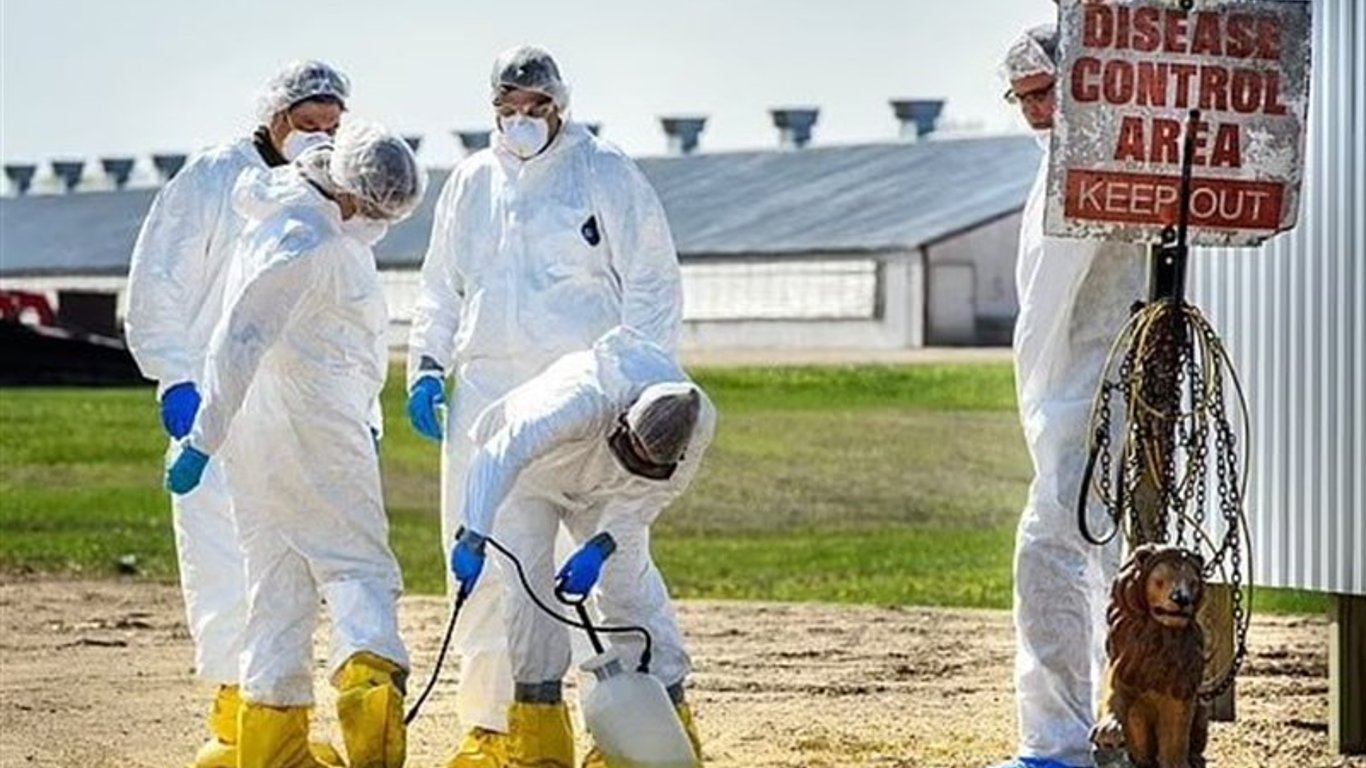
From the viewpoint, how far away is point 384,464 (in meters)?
29.9

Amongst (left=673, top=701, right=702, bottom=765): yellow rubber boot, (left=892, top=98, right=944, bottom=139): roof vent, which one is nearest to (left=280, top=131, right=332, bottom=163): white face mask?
(left=673, top=701, right=702, bottom=765): yellow rubber boot

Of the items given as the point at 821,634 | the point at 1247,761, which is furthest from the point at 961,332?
the point at 1247,761

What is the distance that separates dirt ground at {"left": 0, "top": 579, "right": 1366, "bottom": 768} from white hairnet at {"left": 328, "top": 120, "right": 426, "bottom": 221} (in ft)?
6.38

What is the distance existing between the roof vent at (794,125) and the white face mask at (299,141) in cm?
5154

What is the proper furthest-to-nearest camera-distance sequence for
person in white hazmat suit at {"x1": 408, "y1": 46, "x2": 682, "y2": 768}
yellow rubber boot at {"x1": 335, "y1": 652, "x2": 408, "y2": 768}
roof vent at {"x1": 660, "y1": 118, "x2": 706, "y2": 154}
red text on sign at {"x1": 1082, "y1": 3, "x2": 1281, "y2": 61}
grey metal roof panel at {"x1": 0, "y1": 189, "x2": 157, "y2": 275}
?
roof vent at {"x1": 660, "y1": 118, "x2": 706, "y2": 154}, grey metal roof panel at {"x1": 0, "y1": 189, "x2": 157, "y2": 275}, person in white hazmat suit at {"x1": 408, "y1": 46, "x2": 682, "y2": 768}, yellow rubber boot at {"x1": 335, "y1": 652, "x2": 408, "y2": 768}, red text on sign at {"x1": 1082, "y1": 3, "x2": 1281, "y2": 61}

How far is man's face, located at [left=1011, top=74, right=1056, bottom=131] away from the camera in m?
10.4

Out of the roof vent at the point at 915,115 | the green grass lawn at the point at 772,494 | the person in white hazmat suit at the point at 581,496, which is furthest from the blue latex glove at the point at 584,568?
the roof vent at the point at 915,115

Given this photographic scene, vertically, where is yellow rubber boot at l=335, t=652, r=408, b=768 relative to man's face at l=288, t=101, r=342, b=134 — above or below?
below

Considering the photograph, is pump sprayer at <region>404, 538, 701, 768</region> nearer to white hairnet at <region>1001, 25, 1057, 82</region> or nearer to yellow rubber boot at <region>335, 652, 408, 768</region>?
yellow rubber boot at <region>335, 652, 408, 768</region>

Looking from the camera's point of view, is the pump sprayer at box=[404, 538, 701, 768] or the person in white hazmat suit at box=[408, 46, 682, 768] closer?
the pump sprayer at box=[404, 538, 701, 768]

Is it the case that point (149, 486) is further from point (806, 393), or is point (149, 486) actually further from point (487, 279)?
point (487, 279)

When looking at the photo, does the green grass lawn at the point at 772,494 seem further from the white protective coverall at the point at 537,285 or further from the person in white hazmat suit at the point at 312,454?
the person in white hazmat suit at the point at 312,454

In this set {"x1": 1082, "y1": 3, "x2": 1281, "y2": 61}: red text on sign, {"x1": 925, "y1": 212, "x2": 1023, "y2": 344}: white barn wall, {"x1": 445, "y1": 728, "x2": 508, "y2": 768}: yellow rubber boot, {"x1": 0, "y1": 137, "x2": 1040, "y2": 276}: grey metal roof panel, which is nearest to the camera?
{"x1": 1082, "y1": 3, "x2": 1281, "y2": 61}: red text on sign

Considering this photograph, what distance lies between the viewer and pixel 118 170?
58875 mm
